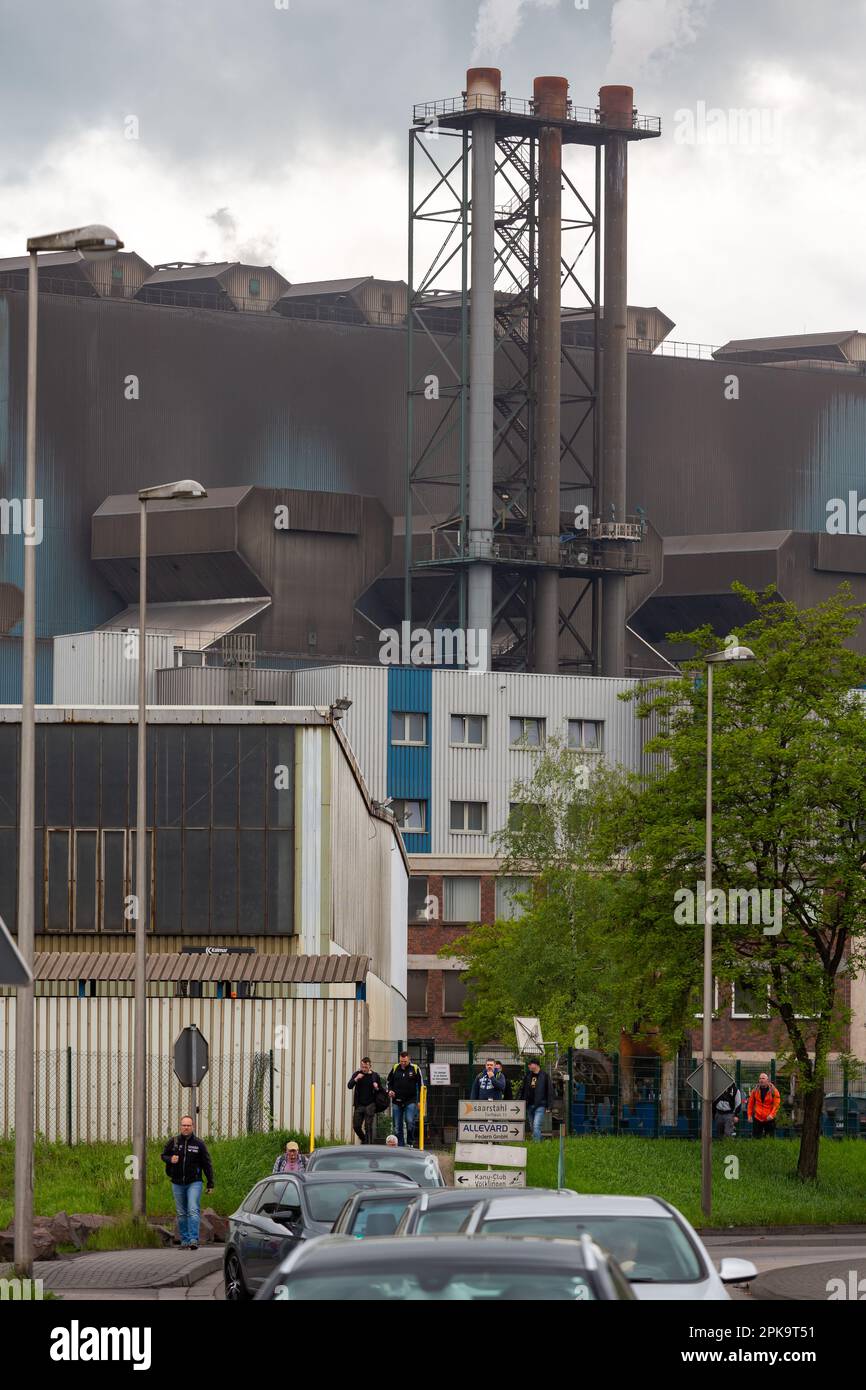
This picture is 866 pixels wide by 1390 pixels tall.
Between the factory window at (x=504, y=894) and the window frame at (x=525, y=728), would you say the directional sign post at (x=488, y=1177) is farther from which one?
the window frame at (x=525, y=728)

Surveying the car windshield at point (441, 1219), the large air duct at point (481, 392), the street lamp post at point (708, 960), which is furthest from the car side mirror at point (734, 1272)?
the large air duct at point (481, 392)

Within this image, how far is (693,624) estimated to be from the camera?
327ft

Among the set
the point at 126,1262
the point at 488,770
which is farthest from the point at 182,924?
the point at 488,770

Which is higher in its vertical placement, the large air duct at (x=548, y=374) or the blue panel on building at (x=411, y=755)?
the large air duct at (x=548, y=374)

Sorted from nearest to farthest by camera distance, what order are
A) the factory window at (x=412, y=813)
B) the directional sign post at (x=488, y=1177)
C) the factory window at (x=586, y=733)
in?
the directional sign post at (x=488, y=1177) < the factory window at (x=412, y=813) < the factory window at (x=586, y=733)

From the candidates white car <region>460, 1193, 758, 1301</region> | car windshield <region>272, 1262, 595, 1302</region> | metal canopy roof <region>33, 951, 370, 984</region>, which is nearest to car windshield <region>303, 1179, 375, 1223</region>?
white car <region>460, 1193, 758, 1301</region>

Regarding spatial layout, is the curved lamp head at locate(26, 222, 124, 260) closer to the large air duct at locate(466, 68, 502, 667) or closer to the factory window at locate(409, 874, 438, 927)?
the factory window at locate(409, 874, 438, 927)

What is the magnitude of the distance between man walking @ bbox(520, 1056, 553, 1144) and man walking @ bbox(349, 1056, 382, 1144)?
5.12 m

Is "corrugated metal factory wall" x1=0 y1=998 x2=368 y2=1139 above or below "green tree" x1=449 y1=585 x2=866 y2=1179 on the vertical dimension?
below

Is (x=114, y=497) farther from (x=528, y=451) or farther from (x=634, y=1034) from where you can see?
(x=634, y=1034)

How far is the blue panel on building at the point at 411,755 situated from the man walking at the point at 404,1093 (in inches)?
1774

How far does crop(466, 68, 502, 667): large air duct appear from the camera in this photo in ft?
283

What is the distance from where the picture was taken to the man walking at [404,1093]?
3562 centimetres

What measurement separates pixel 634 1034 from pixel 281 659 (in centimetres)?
4400
